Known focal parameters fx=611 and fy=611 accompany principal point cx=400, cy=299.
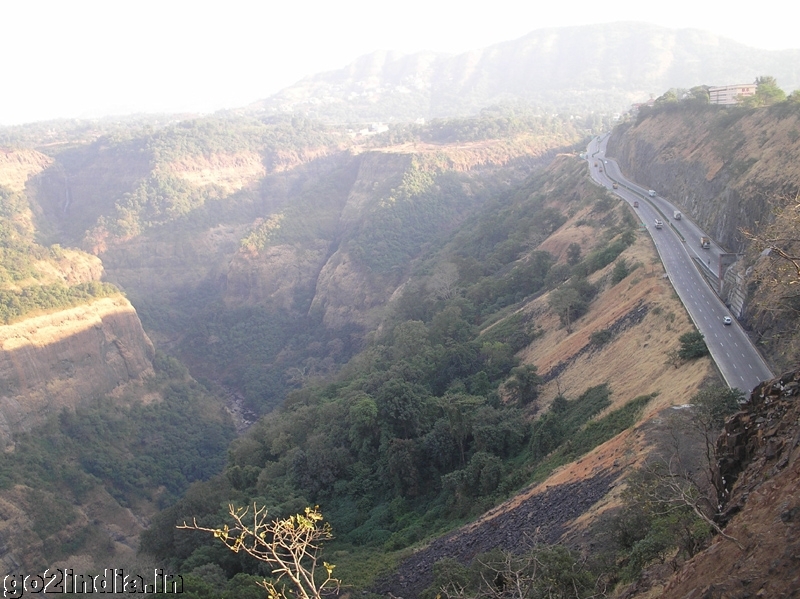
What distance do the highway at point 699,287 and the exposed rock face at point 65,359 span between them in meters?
44.0

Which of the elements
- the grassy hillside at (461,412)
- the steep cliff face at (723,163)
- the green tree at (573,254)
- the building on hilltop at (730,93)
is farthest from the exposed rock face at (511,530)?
the building on hilltop at (730,93)

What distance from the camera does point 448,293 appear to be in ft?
188

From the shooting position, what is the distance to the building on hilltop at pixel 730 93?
57.2m

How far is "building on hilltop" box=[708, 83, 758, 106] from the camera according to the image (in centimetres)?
5720

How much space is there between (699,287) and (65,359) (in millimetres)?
46428

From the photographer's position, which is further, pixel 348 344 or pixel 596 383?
pixel 348 344

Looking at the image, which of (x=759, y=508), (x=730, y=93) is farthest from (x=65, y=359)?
(x=730, y=93)

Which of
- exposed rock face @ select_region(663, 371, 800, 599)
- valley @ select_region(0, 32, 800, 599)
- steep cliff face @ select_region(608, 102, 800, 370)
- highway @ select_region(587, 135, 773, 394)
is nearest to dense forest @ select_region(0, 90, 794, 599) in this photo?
valley @ select_region(0, 32, 800, 599)

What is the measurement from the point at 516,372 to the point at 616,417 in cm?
908

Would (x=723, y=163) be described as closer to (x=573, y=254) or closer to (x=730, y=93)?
(x=573, y=254)

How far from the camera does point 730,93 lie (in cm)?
5947

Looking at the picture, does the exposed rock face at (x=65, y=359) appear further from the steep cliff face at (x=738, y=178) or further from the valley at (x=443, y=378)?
the steep cliff face at (x=738, y=178)

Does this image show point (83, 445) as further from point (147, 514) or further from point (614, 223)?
point (614, 223)

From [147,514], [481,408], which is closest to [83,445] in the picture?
[147,514]
